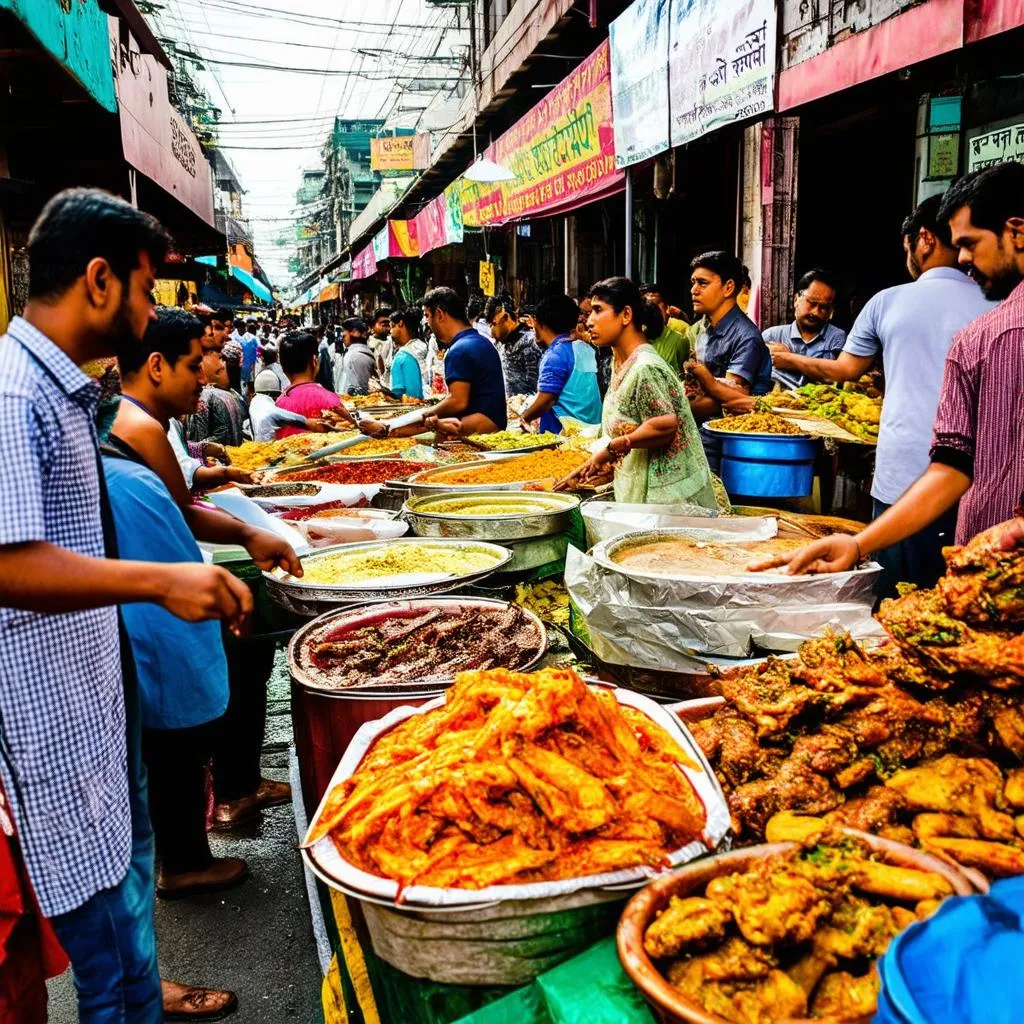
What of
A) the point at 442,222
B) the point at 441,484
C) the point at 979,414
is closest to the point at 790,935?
the point at 979,414

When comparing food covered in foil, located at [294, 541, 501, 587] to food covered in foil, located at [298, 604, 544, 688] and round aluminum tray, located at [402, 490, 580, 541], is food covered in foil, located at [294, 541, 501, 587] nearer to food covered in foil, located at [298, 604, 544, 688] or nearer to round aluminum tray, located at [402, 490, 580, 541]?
round aluminum tray, located at [402, 490, 580, 541]

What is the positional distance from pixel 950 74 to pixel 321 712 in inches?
249

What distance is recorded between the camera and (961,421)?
2627mm

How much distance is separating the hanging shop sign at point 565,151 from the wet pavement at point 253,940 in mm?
7120

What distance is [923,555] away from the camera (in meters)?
3.88

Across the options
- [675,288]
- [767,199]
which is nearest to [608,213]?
[675,288]

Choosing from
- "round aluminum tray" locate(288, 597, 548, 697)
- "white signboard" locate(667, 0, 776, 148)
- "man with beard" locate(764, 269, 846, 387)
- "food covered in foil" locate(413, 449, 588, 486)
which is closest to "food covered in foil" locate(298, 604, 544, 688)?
"round aluminum tray" locate(288, 597, 548, 697)

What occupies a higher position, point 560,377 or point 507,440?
point 560,377

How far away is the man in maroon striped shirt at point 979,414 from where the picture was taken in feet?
8.11

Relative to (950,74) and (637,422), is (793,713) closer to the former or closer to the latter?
(637,422)

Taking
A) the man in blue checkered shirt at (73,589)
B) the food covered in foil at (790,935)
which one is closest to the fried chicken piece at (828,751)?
the food covered in foil at (790,935)

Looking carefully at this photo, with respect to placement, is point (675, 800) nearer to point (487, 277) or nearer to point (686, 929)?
point (686, 929)

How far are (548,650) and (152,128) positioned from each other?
7.91 metres

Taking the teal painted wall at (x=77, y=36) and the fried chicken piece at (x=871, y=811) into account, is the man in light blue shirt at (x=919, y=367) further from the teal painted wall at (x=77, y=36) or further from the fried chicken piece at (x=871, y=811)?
the teal painted wall at (x=77, y=36)
